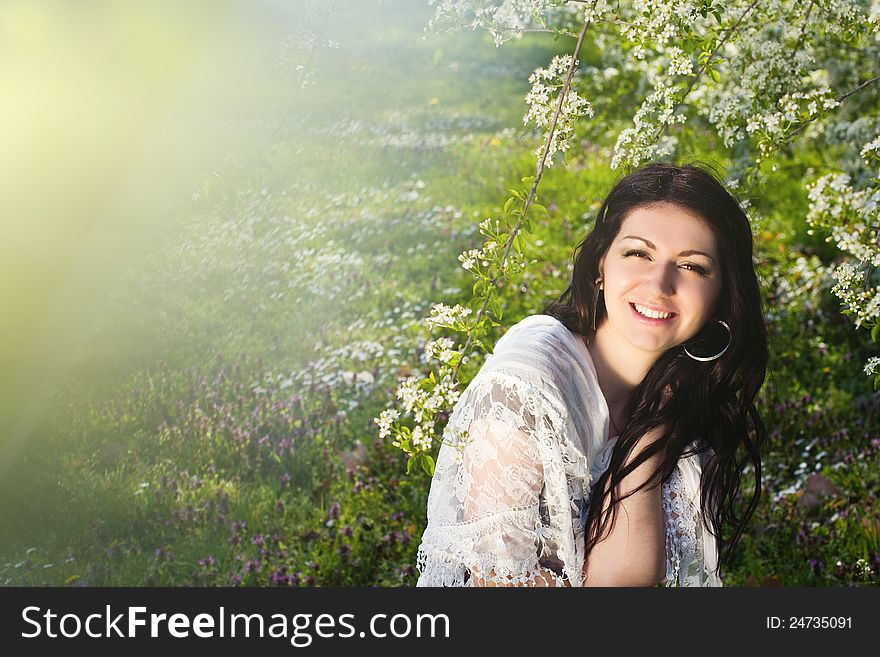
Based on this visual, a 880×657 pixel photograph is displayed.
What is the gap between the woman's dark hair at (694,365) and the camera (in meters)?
2.06

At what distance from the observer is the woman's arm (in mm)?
1951

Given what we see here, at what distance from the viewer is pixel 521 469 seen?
6.25 feet

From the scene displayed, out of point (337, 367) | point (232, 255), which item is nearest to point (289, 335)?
point (337, 367)

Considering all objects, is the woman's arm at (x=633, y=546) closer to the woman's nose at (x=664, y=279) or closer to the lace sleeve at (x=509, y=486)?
the lace sleeve at (x=509, y=486)

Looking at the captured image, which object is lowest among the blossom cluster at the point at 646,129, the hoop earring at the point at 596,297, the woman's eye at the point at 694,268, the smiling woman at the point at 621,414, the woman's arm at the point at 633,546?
the woman's arm at the point at 633,546

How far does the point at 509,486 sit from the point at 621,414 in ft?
1.44

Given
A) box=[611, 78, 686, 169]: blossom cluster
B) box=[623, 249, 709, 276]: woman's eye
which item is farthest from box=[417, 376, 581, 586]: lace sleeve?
box=[611, 78, 686, 169]: blossom cluster

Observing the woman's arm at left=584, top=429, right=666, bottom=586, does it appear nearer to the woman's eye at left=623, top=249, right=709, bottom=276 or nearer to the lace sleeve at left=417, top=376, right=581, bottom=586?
the lace sleeve at left=417, top=376, right=581, bottom=586

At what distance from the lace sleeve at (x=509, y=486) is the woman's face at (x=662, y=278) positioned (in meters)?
0.31

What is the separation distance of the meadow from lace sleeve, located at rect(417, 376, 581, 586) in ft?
2.18

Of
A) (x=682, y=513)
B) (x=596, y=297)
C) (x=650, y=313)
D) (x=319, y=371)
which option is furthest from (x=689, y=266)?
(x=319, y=371)

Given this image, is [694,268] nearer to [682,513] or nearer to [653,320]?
[653,320]

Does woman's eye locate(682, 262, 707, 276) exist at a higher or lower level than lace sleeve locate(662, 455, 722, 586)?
higher

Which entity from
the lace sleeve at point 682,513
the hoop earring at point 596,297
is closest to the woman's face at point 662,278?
the hoop earring at point 596,297
